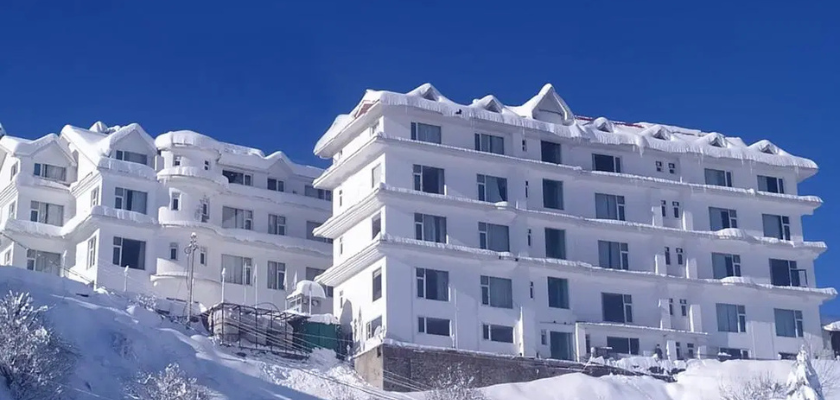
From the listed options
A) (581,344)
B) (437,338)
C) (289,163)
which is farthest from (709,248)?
(289,163)

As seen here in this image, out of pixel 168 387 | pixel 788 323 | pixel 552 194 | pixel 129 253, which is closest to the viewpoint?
pixel 168 387

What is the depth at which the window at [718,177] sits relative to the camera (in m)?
81.5

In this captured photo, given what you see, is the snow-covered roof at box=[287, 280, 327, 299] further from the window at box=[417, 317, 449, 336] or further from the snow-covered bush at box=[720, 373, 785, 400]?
the snow-covered bush at box=[720, 373, 785, 400]

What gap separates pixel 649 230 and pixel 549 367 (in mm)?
11706

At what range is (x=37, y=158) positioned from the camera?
81438 millimetres

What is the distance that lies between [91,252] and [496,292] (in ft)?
71.3

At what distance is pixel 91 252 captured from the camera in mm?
76375

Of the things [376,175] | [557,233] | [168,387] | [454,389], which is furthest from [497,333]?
[168,387]

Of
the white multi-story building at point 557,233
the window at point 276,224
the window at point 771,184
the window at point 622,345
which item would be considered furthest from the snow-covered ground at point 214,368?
the window at point 276,224

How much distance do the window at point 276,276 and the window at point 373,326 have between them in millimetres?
12401

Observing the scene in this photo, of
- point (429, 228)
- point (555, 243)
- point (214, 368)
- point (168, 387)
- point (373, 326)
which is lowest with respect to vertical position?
point (168, 387)

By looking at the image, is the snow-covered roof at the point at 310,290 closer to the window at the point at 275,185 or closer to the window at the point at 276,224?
the window at the point at 276,224

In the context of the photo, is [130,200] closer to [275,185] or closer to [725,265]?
[275,185]

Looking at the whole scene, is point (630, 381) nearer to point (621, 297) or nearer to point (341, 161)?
point (621, 297)
